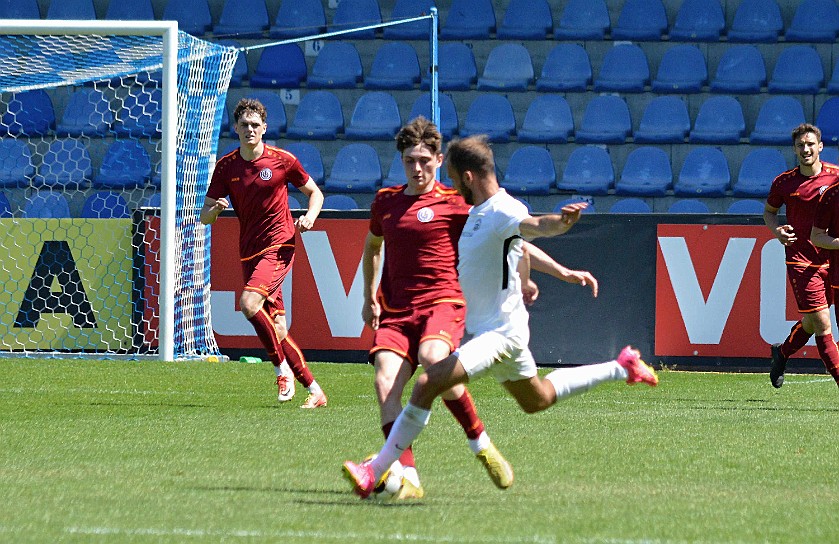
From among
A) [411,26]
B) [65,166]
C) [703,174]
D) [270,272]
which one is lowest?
[703,174]

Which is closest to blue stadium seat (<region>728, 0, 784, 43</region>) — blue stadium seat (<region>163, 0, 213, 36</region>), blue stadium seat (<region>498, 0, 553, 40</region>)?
blue stadium seat (<region>498, 0, 553, 40</region>)

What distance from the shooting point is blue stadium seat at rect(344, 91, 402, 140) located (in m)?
16.8

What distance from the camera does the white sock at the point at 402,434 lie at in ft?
17.4

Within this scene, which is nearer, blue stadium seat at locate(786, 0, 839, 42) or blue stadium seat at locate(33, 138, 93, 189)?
blue stadium seat at locate(33, 138, 93, 189)

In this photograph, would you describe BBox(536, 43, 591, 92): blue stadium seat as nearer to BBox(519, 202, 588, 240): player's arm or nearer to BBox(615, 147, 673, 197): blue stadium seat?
BBox(615, 147, 673, 197): blue stadium seat

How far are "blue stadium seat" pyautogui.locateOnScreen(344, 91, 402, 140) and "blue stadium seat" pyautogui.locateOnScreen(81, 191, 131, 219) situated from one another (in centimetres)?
306

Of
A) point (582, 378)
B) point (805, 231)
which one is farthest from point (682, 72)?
point (582, 378)

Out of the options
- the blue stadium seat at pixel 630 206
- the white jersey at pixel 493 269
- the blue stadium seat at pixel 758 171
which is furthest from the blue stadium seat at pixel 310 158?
the white jersey at pixel 493 269

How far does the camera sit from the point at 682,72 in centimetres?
1705

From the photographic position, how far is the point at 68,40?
13391 millimetres

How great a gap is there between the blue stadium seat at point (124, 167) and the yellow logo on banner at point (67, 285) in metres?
3.30

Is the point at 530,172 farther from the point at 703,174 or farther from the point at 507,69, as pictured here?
the point at 703,174

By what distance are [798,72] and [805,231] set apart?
7.22 meters

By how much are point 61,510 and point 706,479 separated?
288 cm
